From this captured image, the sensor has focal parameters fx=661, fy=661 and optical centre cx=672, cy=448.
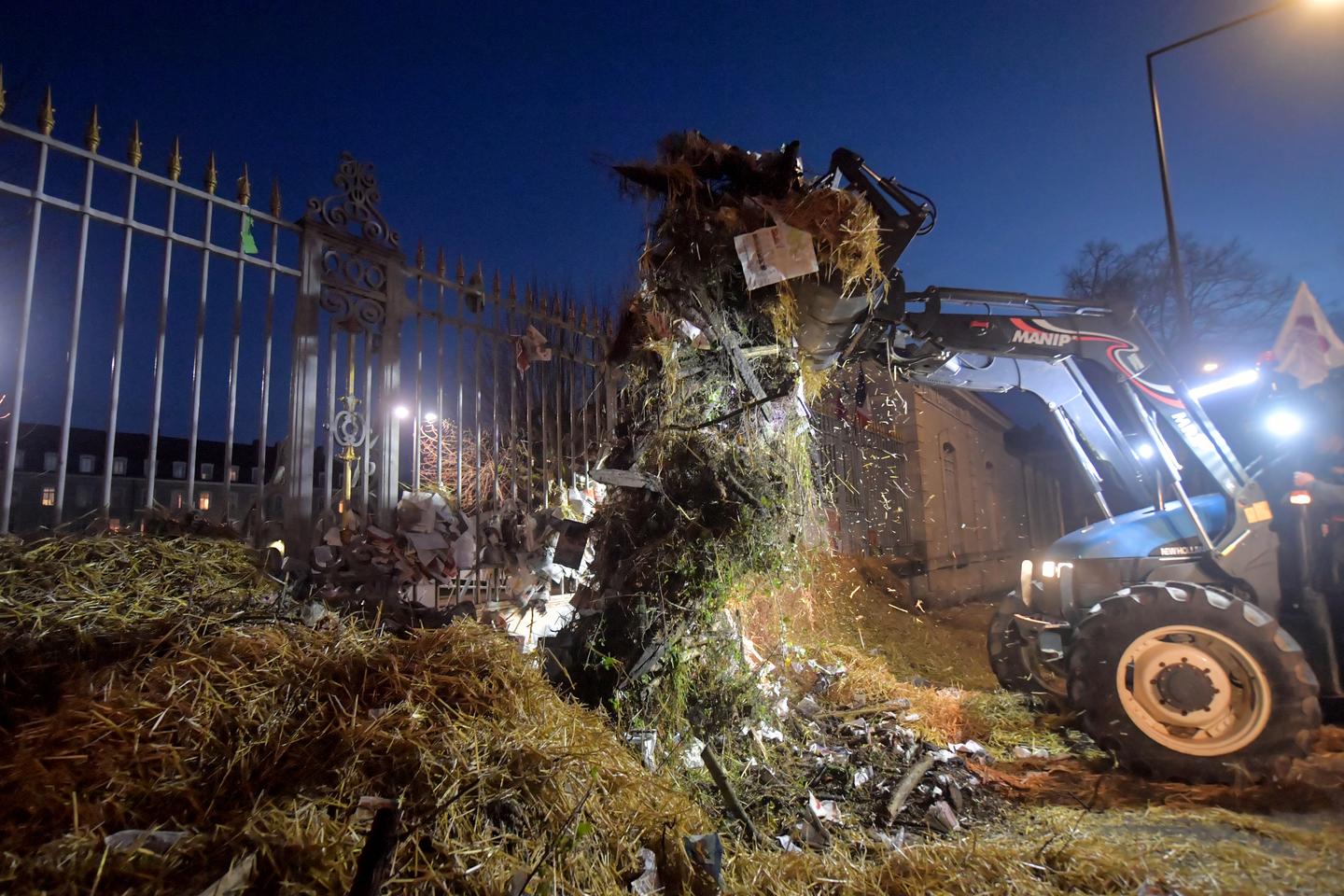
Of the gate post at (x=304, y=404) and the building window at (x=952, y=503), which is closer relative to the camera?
the gate post at (x=304, y=404)

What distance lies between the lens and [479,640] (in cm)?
322

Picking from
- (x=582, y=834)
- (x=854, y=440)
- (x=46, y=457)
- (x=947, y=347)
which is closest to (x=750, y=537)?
(x=582, y=834)

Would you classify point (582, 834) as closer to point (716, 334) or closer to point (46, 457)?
point (716, 334)

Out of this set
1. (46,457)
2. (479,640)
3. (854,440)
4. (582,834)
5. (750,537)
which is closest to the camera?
(582,834)

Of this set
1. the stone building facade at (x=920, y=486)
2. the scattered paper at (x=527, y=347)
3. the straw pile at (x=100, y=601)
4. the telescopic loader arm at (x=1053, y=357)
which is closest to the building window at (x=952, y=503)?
the stone building facade at (x=920, y=486)

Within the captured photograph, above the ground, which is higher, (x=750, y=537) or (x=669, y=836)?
A: (x=750, y=537)

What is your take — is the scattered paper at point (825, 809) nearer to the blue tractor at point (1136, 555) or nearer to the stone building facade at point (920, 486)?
the blue tractor at point (1136, 555)

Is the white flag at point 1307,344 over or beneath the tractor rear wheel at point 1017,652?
over

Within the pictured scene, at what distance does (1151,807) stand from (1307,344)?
13.7 feet

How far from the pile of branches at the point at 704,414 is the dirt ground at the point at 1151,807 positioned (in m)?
0.81

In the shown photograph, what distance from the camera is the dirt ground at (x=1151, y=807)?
2941 millimetres

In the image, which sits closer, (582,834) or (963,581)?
(582,834)

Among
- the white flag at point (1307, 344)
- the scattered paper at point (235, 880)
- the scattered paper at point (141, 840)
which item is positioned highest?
the white flag at point (1307, 344)

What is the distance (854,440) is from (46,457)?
34.3 meters
